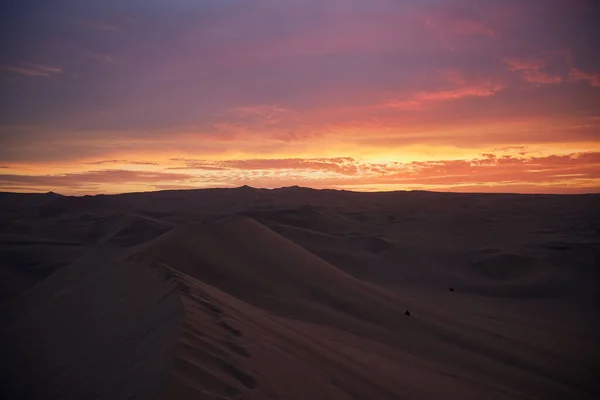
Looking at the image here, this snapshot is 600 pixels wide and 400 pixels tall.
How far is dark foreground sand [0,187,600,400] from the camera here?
3.45 meters

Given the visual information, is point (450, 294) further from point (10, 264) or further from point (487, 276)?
point (10, 264)

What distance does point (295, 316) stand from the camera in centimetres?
620

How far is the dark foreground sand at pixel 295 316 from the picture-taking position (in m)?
3.45

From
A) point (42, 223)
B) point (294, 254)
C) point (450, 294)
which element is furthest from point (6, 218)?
point (450, 294)

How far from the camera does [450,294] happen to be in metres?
10.3

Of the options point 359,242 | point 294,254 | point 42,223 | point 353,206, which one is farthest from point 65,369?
point 353,206

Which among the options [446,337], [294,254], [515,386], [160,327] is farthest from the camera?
[294,254]

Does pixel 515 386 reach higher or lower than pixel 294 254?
lower

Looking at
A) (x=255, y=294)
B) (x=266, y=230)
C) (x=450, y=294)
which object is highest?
(x=266, y=230)

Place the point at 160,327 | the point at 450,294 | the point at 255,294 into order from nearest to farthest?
the point at 160,327 < the point at 255,294 < the point at 450,294

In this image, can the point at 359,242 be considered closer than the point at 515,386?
No

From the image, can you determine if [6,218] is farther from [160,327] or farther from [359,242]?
[160,327]

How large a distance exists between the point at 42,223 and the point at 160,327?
59.3 feet

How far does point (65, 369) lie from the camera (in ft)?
12.8
